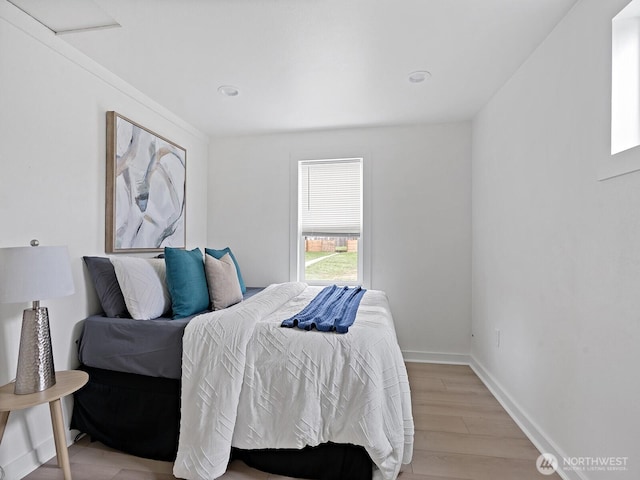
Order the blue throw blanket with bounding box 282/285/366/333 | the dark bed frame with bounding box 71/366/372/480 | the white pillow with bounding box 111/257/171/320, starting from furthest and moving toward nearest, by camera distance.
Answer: the white pillow with bounding box 111/257/171/320, the blue throw blanket with bounding box 282/285/366/333, the dark bed frame with bounding box 71/366/372/480

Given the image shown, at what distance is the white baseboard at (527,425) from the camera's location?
173cm

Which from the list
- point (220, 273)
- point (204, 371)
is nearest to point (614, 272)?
point (204, 371)

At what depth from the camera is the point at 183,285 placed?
7.22 feet

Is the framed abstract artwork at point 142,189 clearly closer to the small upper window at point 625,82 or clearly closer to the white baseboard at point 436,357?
the white baseboard at point 436,357

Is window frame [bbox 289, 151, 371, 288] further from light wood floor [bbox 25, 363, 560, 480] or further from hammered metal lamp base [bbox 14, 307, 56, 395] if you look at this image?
hammered metal lamp base [bbox 14, 307, 56, 395]

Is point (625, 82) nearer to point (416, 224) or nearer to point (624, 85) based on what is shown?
point (624, 85)

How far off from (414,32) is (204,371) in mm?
2287

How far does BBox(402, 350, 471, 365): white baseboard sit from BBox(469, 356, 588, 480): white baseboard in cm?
35

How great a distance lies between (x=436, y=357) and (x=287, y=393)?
222 cm

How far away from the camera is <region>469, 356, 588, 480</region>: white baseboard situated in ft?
5.67

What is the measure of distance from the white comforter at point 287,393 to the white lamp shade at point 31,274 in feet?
2.23

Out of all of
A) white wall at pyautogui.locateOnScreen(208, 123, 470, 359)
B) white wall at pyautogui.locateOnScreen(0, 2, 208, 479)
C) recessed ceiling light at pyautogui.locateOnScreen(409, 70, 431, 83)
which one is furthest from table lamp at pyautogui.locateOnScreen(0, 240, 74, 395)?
recessed ceiling light at pyautogui.locateOnScreen(409, 70, 431, 83)

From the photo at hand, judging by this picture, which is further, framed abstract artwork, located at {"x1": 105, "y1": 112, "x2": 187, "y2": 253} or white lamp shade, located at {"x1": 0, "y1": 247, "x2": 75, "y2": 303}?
framed abstract artwork, located at {"x1": 105, "y1": 112, "x2": 187, "y2": 253}

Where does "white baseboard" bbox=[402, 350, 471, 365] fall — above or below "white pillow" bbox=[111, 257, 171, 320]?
below
